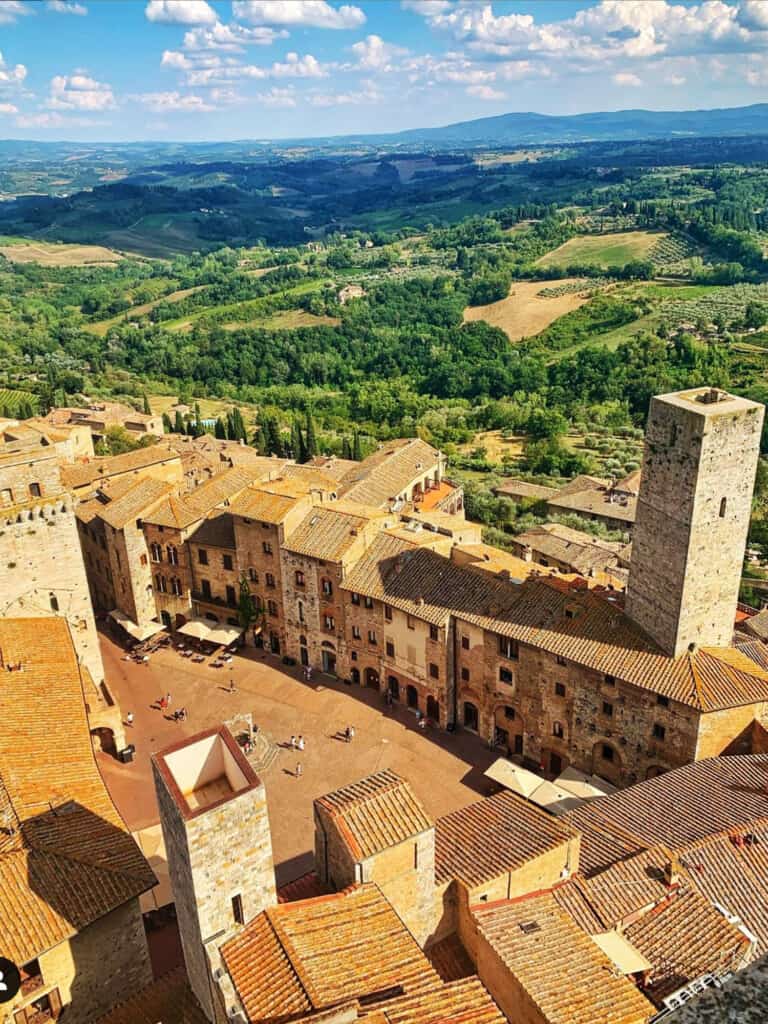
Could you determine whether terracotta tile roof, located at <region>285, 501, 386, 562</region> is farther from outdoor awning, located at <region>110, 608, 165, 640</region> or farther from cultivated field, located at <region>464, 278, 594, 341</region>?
cultivated field, located at <region>464, 278, 594, 341</region>

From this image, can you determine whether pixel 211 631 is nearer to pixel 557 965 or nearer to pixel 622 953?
pixel 622 953

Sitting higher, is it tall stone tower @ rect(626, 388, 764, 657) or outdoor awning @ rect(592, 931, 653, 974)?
tall stone tower @ rect(626, 388, 764, 657)

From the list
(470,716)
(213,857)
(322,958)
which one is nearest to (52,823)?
(213,857)

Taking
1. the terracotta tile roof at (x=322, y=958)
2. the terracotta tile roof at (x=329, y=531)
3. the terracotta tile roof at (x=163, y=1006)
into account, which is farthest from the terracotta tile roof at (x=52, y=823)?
the terracotta tile roof at (x=329, y=531)

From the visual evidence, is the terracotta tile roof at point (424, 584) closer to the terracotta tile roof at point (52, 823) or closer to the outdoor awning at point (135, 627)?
the outdoor awning at point (135, 627)

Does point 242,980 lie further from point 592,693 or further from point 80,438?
point 80,438

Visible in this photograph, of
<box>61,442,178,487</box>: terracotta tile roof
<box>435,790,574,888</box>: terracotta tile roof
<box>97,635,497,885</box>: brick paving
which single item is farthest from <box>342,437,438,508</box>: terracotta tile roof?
<box>435,790,574,888</box>: terracotta tile roof

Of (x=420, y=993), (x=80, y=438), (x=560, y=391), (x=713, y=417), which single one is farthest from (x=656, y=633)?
(x=560, y=391)
